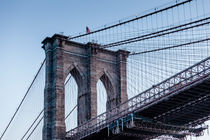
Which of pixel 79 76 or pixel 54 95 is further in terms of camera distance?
pixel 79 76

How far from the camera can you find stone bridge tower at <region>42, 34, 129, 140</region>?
44719 millimetres

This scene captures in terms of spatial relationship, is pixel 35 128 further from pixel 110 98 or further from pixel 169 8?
pixel 169 8

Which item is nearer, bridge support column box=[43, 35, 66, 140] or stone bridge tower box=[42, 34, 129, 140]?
bridge support column box=[43, 35, 66, 140]

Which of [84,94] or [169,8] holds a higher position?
[169,8]

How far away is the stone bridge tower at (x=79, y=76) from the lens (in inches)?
1761

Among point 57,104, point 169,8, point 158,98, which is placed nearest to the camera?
point 158,98

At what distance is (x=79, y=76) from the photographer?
48.7 metres

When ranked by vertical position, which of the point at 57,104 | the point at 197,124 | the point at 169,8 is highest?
the point at 169,8

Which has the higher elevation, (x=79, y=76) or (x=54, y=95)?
(x=79, y=76)

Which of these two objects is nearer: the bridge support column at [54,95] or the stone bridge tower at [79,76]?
the bridge support column at [54,95]

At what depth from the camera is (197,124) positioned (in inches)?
1537

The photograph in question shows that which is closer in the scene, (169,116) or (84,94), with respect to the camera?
(169,116)

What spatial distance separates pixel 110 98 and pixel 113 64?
161 inches

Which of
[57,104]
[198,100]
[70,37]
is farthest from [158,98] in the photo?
[70,37]
